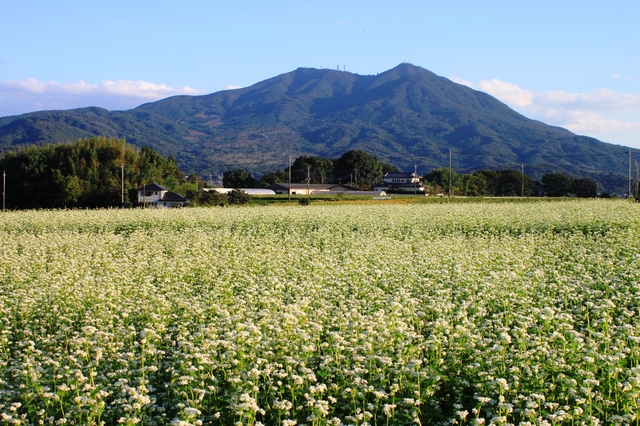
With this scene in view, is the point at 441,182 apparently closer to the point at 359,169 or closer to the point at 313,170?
the point at 359,169

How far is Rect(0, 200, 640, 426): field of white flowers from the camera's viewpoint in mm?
5527

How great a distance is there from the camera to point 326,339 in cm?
756

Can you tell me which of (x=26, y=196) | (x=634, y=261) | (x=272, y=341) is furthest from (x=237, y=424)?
(x=26, y=196)

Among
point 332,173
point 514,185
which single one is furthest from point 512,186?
point 332,173

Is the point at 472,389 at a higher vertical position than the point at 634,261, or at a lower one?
lower

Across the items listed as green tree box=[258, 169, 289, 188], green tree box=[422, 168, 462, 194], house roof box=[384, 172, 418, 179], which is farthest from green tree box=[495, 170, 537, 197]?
green tree box=[258, 169, 289, 188]

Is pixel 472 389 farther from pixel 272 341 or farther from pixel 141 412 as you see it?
pixel 141 412

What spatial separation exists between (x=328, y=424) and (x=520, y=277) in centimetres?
678

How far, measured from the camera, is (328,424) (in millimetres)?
5094

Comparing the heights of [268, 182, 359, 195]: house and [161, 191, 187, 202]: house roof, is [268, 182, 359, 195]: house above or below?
above

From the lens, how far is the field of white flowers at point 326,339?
218 inches

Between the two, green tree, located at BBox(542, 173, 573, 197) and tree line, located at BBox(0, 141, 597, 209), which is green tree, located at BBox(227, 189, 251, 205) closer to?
tree line, located at BBox(0, 141, 597, 209)

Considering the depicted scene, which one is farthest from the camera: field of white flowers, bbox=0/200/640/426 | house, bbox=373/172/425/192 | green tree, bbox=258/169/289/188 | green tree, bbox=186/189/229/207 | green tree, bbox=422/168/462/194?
green tree, bbox=258/169/289/188

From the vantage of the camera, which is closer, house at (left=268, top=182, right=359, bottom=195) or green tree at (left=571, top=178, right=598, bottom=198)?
house at (left=268, top=182, right=359, bottom=195)
